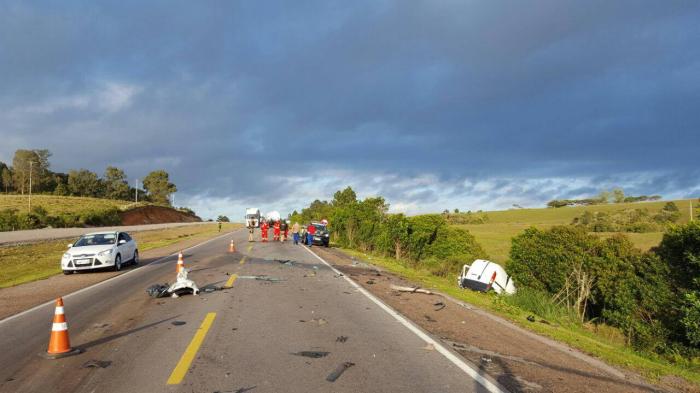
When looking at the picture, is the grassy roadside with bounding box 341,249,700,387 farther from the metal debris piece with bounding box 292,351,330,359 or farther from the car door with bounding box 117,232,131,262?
the car door with bounding box 117,232,131,262

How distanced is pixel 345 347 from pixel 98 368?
131 inches

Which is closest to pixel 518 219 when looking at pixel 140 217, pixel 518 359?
pixel 140 217

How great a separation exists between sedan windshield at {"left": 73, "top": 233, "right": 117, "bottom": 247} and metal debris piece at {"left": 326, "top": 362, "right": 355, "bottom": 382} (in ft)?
51.6

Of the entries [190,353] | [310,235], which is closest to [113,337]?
[190,353]

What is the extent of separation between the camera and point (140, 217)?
102 m

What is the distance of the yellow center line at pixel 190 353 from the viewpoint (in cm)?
561

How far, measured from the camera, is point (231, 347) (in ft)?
23.0

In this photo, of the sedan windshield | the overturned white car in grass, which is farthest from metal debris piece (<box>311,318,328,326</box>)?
the sedan windshield

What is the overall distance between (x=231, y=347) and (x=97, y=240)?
14.8 meters

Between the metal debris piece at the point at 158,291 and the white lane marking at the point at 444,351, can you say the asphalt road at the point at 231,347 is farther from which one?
the metal debris piece at the point at 158,291

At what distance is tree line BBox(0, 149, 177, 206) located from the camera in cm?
12106

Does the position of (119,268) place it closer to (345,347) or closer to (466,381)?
(345,347)

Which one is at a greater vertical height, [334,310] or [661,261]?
[661,261]

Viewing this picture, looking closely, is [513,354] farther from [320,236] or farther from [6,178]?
[6,178]
